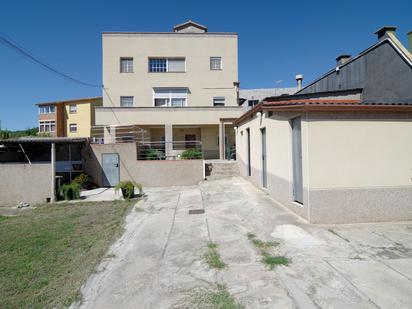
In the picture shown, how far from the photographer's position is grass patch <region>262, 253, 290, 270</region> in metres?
4.20

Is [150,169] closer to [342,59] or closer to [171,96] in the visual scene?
[171,96]

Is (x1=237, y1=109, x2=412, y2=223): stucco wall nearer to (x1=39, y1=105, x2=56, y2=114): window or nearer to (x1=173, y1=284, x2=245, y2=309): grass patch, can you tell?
(x1=173, y1=284, x2=245, y2=309): grass patch

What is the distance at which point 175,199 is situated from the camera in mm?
10555

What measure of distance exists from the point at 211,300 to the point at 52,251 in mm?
4109

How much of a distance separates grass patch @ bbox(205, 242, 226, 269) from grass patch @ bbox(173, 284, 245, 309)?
66cm

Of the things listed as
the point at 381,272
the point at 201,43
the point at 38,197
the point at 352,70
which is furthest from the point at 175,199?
the point at 201,43

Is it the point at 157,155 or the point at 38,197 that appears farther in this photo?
the point at 157,155

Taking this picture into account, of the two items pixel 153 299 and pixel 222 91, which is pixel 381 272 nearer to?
pixel 153 299

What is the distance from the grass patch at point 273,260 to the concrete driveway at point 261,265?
108 mm

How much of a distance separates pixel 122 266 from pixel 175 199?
6.07 m

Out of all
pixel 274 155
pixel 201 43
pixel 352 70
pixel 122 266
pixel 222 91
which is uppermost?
pixel 201 43

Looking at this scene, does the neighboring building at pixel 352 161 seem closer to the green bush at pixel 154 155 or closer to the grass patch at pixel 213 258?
the grass patch at pixel 213 258

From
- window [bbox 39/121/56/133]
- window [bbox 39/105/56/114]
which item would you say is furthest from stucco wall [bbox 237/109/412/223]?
window [bbox 39/105/56/114]

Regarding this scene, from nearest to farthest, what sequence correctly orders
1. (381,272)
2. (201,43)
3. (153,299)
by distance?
(153,299), (381,272), (201,43)
